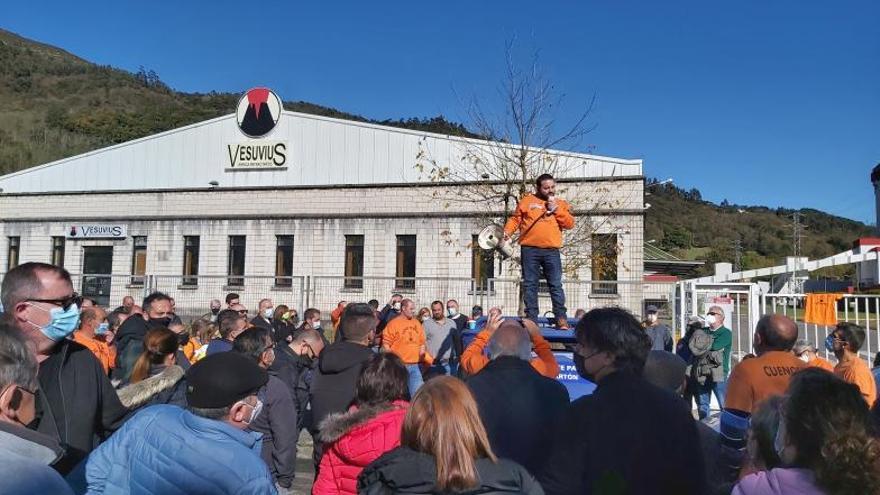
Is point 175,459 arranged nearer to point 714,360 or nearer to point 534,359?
point 534,359

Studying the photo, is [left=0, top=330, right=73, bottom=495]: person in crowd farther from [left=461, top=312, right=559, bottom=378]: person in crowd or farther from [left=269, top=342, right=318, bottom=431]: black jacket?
[left=269, top=342, right=318, bottom=431]: black jacket

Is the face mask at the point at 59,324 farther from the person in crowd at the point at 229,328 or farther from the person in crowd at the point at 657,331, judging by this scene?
the person in crowd at the point at 657,331

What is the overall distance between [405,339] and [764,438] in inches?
278

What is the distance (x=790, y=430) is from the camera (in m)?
2.49

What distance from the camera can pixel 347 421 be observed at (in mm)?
3512

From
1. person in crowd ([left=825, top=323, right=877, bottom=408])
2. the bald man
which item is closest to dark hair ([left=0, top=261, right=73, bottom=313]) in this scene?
the bald man

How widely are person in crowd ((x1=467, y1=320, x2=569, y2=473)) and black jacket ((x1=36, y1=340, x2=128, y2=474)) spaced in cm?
198

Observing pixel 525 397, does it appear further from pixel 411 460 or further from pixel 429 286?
pixel 429 286

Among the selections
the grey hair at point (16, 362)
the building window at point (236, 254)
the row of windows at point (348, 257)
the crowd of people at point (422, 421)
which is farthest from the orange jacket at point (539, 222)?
the building window at point (236, 254)

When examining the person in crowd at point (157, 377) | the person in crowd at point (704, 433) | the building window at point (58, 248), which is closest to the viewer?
the person in crowd at point (704, 433)

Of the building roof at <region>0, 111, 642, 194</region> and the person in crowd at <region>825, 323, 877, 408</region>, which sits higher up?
the building roof at <region>0, 111, 642, 194</region>

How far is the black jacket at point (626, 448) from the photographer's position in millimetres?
2984

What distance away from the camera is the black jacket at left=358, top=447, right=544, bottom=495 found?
2.57 meters

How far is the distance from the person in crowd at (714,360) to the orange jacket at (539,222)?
3856 mm
